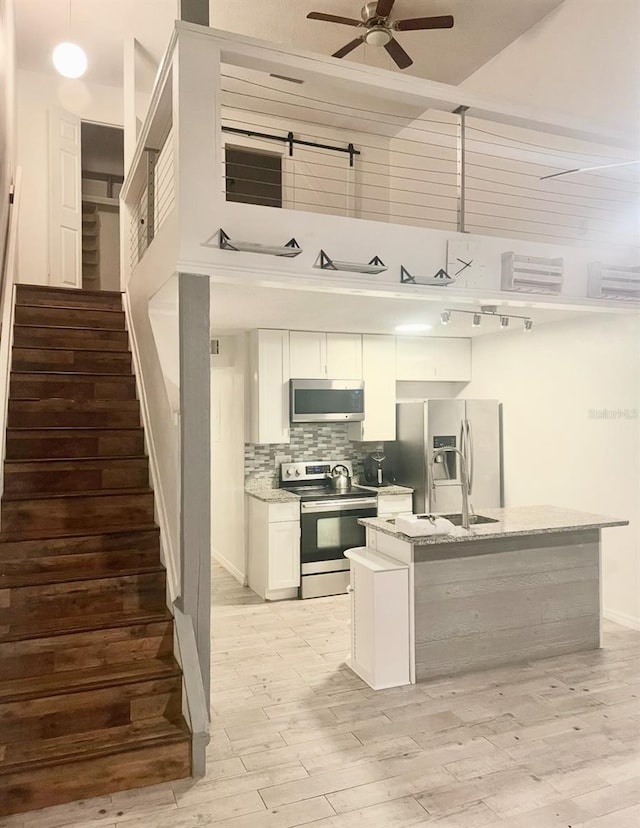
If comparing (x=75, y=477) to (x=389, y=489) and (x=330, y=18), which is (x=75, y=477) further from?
(x=330, y=18)

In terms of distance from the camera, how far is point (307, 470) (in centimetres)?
615

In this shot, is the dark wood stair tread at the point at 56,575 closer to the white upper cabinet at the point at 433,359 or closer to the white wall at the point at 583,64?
the white upper cabinet at the point at 433,359

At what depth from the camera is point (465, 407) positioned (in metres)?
5.82

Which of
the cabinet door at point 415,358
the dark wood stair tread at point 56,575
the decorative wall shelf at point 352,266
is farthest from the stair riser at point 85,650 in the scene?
the cabinet door at point 415,358

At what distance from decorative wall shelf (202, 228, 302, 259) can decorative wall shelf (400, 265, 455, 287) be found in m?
0.68

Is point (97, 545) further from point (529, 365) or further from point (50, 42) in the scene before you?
point (50, 42)

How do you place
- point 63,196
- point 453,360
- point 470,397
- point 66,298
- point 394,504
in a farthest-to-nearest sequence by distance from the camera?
1. point 470,397
2. point 453,360
3. point 63,196
4. point 394,504
5. point 66,298

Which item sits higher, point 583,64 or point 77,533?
point 583,64

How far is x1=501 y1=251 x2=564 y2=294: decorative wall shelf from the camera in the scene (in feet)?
12.9

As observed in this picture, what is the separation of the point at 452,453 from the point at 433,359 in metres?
1.06

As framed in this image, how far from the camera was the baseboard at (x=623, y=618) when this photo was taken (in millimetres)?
4648

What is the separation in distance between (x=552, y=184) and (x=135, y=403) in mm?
3827

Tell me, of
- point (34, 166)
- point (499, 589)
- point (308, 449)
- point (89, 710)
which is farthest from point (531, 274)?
point (34, 166)

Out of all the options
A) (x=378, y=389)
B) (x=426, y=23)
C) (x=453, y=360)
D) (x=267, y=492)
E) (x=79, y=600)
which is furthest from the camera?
(x=453, y=360)
